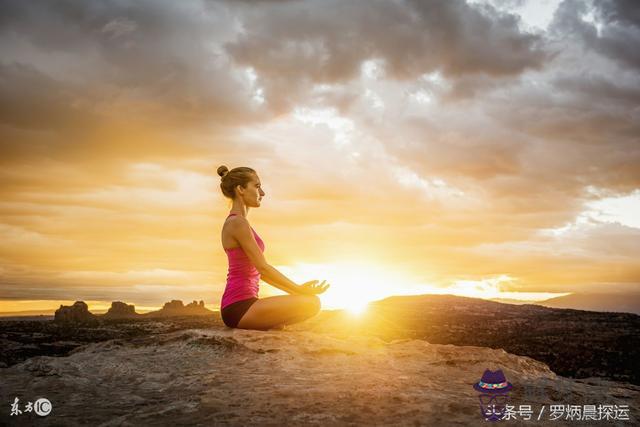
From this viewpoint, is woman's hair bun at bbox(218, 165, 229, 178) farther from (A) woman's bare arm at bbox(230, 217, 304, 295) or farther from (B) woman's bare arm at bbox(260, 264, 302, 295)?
(B) woman's bare arm at bbox(260, 264, 302, 295)

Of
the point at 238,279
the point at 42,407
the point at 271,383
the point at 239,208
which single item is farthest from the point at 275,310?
the point at 42,407

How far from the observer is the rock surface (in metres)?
3.51

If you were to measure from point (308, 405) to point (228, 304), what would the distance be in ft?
11.1

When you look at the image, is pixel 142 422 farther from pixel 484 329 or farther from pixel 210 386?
pixel 484 329

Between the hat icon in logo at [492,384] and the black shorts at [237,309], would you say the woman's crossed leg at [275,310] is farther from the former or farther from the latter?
the hat icon in logo at [492,384]

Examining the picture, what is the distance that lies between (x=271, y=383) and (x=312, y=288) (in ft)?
8.40

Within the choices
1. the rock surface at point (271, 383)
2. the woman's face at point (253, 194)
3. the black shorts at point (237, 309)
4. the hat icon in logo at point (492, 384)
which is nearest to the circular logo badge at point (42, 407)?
the rock surface at point (271, 383)

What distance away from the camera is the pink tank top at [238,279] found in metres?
6.76

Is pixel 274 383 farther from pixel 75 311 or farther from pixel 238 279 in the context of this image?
pixel 75 311

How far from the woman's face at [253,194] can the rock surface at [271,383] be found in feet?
6.76

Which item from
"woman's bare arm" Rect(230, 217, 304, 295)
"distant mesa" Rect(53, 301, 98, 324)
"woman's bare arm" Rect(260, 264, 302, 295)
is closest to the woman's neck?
"woman's bare arm" Rect(230, 217, 304, 295)

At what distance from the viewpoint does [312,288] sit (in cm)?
672

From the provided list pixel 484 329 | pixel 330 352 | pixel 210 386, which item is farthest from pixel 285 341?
pixel 484 329

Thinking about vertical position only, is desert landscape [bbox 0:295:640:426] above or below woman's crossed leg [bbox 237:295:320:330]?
below
